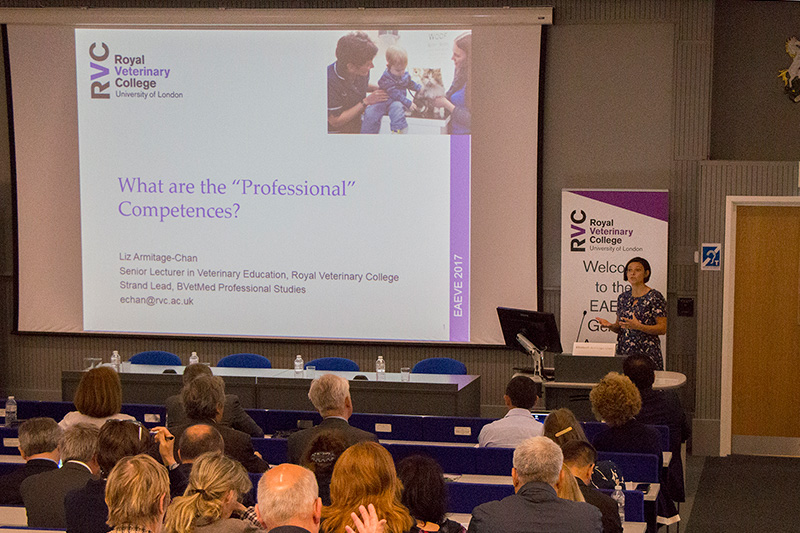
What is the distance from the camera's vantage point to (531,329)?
689cm

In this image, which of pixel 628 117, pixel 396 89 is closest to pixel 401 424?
pixel 396 89

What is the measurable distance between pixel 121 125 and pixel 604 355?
16.9ft

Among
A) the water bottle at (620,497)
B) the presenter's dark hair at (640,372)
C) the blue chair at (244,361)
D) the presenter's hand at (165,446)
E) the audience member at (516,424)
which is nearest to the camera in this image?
the water bottle at (620,497)

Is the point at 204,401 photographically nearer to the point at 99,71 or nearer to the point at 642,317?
the point at 642,317

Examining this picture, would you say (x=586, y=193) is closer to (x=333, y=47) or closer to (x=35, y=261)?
(x=333, y=47)

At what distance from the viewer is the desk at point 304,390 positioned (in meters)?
6.80

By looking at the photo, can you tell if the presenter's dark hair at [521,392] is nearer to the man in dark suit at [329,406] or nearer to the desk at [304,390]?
the man in dark suit at [329,406]

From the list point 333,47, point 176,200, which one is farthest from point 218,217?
point 333,47

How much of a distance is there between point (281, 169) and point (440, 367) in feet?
8.37

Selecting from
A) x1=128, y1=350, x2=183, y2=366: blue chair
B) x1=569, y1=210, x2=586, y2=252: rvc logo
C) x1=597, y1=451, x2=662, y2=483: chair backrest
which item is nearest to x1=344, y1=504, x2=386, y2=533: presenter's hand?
x1=597, y1=451, x2=662, y2=483: chair backrest

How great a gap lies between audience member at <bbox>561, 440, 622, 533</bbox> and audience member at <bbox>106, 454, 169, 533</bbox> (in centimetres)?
162

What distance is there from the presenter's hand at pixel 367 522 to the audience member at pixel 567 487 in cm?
87

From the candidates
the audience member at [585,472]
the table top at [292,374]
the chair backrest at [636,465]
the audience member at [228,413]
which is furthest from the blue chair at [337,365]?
the audience member at [585,472]

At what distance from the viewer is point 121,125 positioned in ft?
29.3
